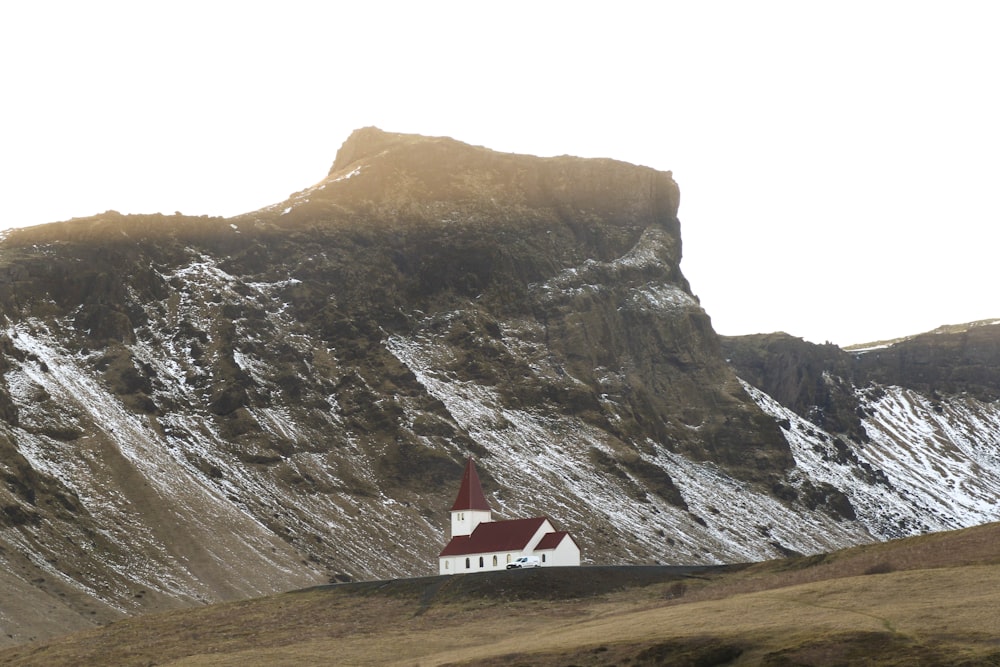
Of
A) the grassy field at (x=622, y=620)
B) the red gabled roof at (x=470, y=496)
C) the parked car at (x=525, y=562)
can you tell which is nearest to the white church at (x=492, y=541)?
the red gabled roof at (x=470, y=496)

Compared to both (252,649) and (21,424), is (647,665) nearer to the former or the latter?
(252,649)

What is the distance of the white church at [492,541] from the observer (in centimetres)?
11700

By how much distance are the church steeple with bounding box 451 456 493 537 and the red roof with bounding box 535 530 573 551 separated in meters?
9.34

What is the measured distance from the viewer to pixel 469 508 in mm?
125125

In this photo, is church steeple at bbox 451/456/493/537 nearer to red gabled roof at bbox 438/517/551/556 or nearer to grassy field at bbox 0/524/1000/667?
red gabled roof at bbox 438/517/551/556

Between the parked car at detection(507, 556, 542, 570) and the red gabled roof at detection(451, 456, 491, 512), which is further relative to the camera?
the red gabled roof at detection(451, 456, 491, 512)

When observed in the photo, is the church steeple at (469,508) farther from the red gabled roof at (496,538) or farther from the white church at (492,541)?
the red gabled roof at (496,538)

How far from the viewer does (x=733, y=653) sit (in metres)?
63.7

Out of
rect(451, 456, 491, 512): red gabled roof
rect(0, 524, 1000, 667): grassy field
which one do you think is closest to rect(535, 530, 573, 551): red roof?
rect(451, 456, 491, 512): red gabled roof

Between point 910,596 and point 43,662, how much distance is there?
56.0 metres

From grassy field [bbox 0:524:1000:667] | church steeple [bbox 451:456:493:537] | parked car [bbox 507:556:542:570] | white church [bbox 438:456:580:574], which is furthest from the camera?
church steeple [bbox 451:456:493:537]

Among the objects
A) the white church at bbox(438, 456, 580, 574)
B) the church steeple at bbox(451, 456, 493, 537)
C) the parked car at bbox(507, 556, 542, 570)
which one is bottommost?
the parked car at bbox(507, 556, 542, 570)

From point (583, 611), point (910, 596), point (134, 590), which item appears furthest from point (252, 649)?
point (134, 590)

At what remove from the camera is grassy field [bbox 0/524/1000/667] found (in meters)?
62.7
